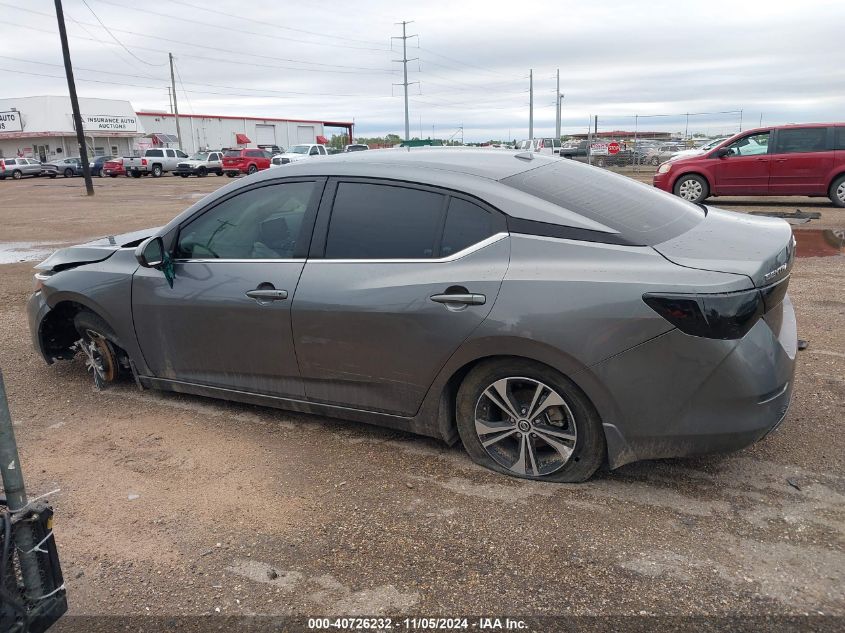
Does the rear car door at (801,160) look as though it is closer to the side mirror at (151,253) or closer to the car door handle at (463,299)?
the car door handle at (463,299)

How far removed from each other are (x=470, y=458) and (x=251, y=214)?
6.14 ft

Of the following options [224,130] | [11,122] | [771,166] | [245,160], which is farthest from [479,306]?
[224,130]

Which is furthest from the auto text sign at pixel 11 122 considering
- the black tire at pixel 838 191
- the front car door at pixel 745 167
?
the black tire at pixel 838 191

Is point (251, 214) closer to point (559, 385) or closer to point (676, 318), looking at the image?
point (559, 385)

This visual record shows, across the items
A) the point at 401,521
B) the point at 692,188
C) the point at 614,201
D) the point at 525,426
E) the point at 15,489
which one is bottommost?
the point at 401,521

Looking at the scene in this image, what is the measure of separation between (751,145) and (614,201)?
12.7m

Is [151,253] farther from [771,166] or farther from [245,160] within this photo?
[245,160]

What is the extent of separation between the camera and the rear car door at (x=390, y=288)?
3.29 meters

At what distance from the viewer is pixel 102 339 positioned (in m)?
4.70

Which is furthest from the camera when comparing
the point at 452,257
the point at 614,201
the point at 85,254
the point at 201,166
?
the point at 201,166

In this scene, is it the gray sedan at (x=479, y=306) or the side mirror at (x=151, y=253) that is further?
the side mirror at (x=151, y=253)

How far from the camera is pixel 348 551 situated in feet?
9.53

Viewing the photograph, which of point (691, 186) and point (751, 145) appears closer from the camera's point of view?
point (751, 145)

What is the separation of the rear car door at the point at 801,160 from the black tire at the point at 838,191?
14cm
